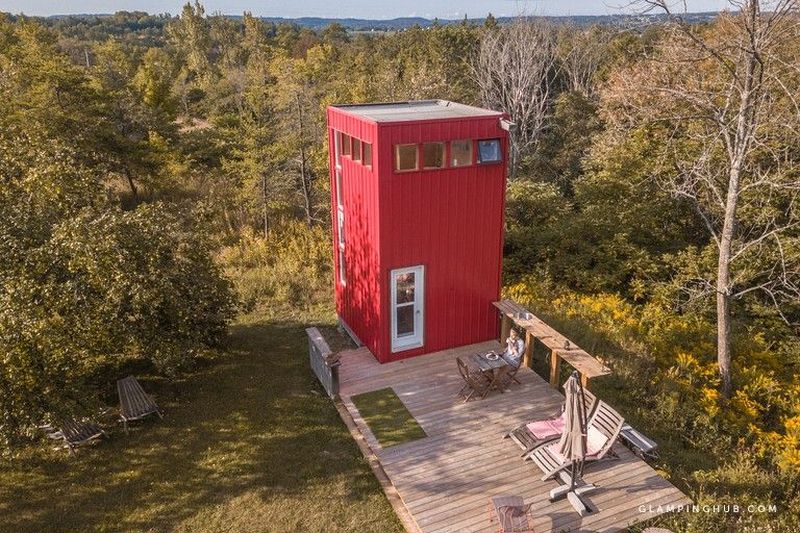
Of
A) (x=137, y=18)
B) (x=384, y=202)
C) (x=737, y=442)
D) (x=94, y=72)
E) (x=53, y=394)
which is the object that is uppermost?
(x=137, y=18)

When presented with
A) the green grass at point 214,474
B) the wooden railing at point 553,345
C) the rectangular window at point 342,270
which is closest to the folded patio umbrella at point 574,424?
the wooden railing at point 553,345

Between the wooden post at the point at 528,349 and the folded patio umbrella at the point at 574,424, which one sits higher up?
the folded patio umbrella at the point at 574,424

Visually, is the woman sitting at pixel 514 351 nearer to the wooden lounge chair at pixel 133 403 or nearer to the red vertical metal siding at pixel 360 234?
the red vertical metal siding at pixel 360 234

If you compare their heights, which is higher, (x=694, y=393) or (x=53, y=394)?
(x=53, y=394)

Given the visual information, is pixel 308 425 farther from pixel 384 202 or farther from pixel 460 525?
pixel 384 202

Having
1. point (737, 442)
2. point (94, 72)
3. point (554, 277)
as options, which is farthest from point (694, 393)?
point (94, 72)

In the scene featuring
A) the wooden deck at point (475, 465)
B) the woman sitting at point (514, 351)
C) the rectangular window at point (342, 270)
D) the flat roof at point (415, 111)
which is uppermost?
the flat roof at point (415, 111)

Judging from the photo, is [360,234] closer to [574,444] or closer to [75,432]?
[574,444]
